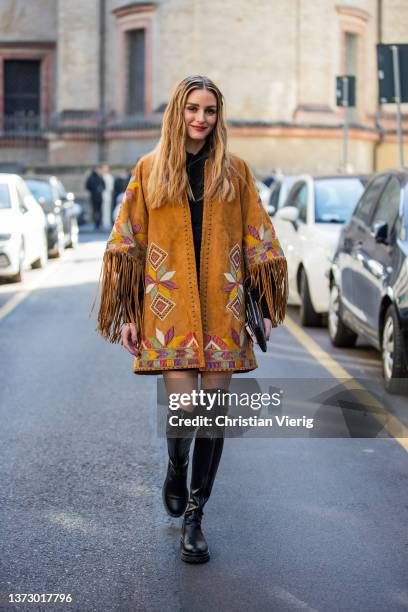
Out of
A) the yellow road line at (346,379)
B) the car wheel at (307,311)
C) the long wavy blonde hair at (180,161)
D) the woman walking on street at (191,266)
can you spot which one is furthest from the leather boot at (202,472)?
the car wheel at (307,311)

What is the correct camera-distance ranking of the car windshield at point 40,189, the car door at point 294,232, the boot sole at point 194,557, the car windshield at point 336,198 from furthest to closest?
the car windshield at point 40,189, the car door at point 294,232, the car windshield at point 336,198, the boot sole at point 194,557

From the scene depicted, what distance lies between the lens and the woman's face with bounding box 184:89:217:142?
5.07 metres

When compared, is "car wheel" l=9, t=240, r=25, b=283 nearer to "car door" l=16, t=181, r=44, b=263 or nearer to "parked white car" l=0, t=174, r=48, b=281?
"parked white car" l=0, t=174, r=48, b=281

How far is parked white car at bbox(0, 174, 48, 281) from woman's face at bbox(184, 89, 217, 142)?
43.9ft

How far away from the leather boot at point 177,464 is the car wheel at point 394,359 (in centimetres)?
389

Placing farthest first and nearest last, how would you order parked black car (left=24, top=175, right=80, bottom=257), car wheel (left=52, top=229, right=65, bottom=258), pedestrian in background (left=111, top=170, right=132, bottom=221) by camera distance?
pedestrian in background (left=111, top=170, right=132, bottom=221), car wheel (left=52, top=229, right=65, bottom=258), parked black car (left=24, top=175, right=80, bottom=257)

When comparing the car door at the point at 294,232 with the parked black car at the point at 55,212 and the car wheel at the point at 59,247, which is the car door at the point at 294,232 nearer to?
the parked black car at the point at 55,212

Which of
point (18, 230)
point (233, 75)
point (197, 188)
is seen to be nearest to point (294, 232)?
point (18, 230)

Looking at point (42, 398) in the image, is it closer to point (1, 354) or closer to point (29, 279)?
point (1, 354)

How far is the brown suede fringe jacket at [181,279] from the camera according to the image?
509cm

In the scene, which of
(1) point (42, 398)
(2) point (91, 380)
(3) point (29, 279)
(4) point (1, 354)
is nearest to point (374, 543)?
(1) point (42, 398)

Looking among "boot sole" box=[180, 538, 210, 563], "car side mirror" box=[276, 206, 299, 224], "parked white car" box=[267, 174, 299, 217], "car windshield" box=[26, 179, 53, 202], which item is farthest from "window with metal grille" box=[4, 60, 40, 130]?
"boot sole" box=[180, 538, 210, 563]

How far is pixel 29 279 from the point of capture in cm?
1958

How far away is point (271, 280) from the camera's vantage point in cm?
525
